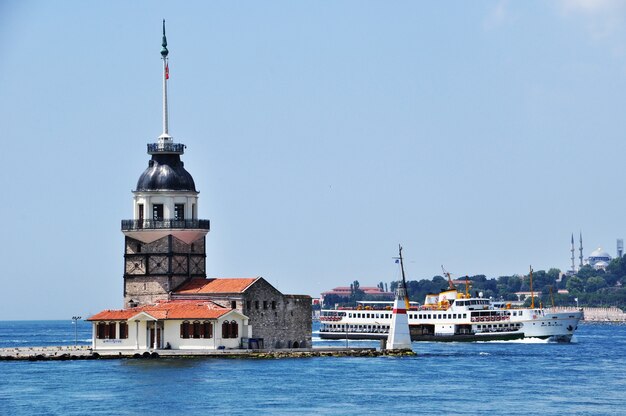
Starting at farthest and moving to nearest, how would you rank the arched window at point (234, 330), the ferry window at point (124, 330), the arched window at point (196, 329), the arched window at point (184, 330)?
the ferry window at point (124, 330) < the arched window at point (234, 330) < the arched window at point (184, 330) < the arched window at point (196, 329)

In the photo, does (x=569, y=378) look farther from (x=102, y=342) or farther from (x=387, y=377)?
(x=102, y=342)

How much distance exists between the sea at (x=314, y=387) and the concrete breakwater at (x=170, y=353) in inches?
24.0

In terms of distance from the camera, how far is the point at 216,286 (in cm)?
8962

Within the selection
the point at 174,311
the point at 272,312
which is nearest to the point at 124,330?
the point at 174,311

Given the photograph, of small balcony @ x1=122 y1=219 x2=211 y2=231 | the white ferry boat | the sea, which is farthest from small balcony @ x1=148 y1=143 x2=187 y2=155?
the white ferry boat

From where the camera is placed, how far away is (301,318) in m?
92.9

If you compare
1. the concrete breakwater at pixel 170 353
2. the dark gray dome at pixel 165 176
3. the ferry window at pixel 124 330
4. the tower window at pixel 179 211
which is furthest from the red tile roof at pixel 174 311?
the dark gray dome at pixel 165 176

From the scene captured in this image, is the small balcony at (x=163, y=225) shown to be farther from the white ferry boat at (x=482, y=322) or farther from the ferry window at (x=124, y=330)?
the white ferry boat at (x=482, y=322)

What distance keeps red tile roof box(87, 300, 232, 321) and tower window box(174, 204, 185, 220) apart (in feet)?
18.3

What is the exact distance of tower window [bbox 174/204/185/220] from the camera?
91812 millimetres

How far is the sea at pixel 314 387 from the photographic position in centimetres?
6359

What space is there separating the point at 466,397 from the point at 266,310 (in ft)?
77.1

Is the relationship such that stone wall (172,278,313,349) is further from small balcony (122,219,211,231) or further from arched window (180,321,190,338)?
small balcony (122,219,211,231)

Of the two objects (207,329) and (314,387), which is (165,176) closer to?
(207,329)
